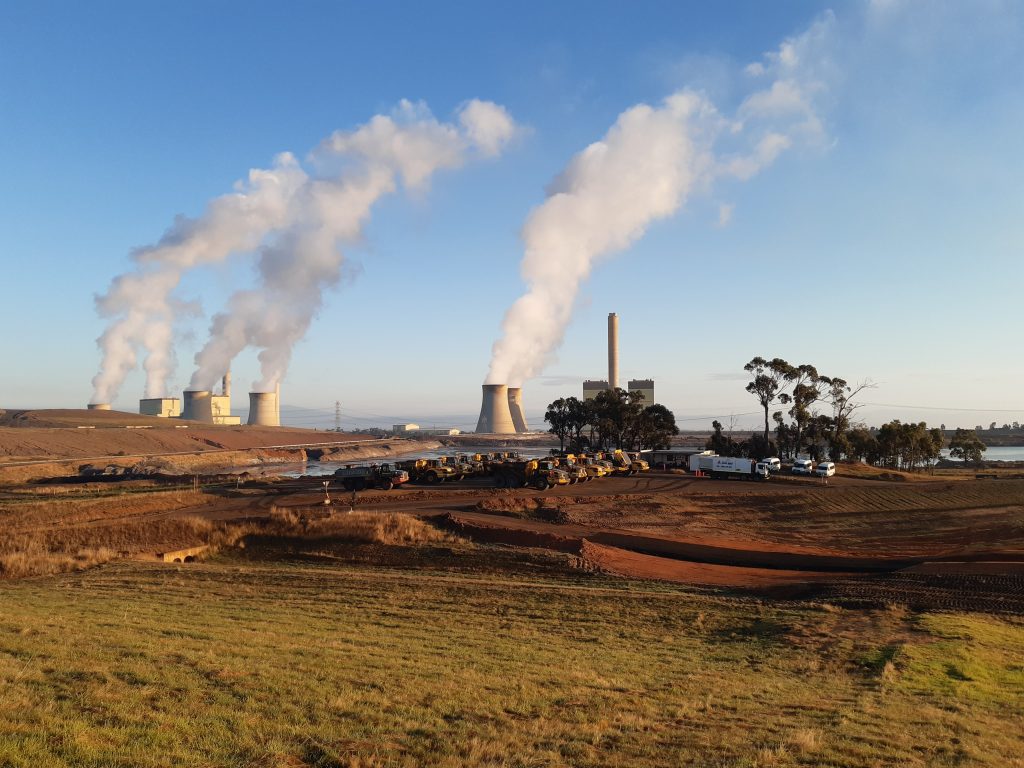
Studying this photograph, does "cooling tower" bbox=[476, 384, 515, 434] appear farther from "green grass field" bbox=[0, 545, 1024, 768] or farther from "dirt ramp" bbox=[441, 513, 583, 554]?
"green grass field" bbox=[0, 545, 1024, 768]

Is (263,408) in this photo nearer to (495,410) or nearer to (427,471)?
(495,410)

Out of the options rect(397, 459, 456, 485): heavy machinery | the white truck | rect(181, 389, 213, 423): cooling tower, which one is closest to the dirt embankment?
rect(181, 389, 213, 423): cooling tower

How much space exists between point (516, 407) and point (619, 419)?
7096 cm

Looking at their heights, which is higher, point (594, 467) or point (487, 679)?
point (594, 467)

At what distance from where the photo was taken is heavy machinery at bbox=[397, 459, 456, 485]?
57331mm

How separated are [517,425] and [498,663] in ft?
499

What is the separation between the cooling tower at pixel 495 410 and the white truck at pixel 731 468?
7311 centimetres

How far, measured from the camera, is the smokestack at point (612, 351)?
139m

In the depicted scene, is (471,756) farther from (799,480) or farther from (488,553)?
(799,480)

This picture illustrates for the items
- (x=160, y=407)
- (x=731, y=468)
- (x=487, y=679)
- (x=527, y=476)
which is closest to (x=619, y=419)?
(x=731, y=468)

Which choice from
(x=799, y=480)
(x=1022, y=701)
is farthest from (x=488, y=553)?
(x=799, y=480)

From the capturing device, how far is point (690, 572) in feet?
89.9

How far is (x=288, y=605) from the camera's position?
20156mm

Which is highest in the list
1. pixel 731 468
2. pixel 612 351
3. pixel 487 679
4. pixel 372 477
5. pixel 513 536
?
pixel 612 351
